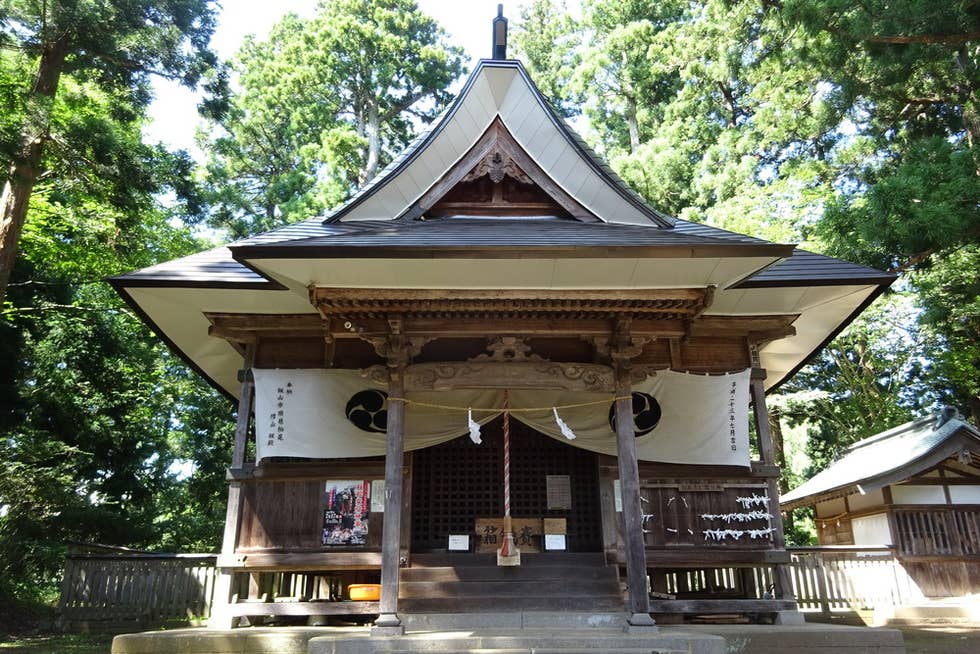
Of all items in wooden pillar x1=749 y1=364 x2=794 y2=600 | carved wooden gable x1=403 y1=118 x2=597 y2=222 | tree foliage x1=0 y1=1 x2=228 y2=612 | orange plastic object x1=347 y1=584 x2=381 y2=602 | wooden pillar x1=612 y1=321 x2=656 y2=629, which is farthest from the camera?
tree foliage x1=0 y1=1 x2=228 y2=612

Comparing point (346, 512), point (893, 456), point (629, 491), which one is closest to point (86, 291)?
point (346, 512)

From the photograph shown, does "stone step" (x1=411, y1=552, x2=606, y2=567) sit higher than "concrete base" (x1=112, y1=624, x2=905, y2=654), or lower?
higher

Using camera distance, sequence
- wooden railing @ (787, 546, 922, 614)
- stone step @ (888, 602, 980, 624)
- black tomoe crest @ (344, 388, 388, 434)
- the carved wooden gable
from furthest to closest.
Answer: stone step @ (888, 602, 980, 624) → wooden railing @ (787, 546, 922, 614) → the carved wooden gable → black tomoe crest @ (344, 388, 388, 434)

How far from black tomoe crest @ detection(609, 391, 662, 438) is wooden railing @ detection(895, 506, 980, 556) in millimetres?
8006

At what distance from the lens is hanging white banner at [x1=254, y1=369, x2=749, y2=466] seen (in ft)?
24.7

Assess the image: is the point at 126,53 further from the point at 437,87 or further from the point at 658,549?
the point at 437,87

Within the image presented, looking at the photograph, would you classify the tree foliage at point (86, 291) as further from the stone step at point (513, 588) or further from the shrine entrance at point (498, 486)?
the stone step at point (513, 588)

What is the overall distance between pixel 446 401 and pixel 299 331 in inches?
79.7

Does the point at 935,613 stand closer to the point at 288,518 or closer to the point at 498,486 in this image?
the point at 498,486

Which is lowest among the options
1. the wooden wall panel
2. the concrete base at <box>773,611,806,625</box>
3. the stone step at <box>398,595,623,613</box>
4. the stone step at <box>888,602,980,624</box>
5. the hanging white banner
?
the stone step at <box>888,602,980,624</box>

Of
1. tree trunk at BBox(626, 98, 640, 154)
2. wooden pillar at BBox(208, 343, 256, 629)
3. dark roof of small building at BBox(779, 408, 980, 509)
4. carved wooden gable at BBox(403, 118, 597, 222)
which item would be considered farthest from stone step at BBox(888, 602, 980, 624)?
tree trunk at BBox(626, 98, 640, 154)

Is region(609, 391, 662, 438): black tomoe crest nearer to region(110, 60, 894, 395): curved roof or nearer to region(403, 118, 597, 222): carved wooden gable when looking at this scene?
region(110, 60, 894, 395): curved roof

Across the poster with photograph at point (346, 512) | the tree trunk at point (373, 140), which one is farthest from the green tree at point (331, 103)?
the poster with photograph at point (346, 512)

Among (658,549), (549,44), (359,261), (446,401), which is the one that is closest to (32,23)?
(359,261)
